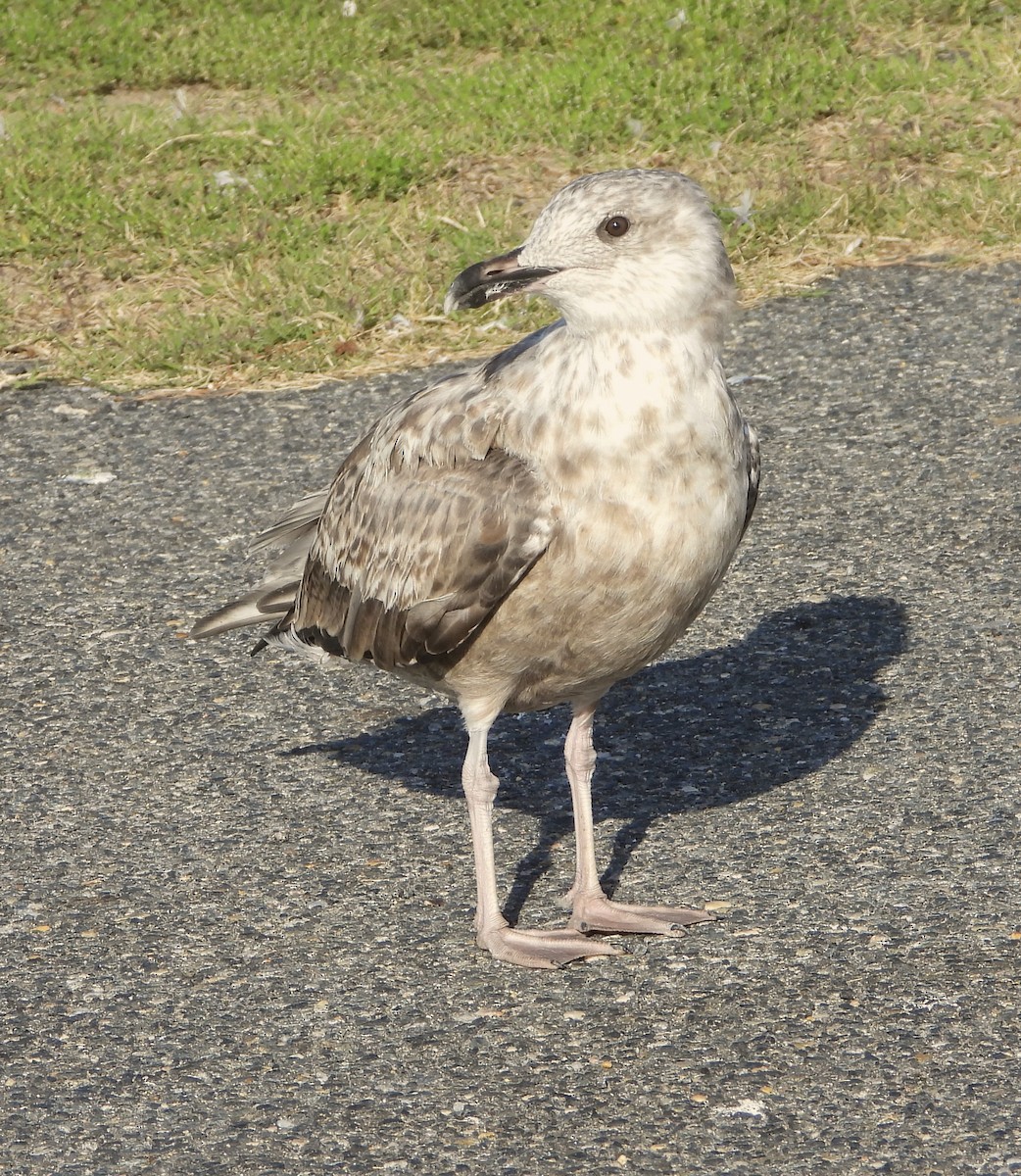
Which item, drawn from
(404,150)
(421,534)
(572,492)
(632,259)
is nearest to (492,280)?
(632,259)

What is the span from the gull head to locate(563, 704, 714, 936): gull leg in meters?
1.41

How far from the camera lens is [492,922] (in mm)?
5188

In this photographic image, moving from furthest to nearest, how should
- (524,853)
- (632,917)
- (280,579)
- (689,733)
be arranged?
1. (689,733)
2. (280,579)
3. (524,853)
4. (632,917)

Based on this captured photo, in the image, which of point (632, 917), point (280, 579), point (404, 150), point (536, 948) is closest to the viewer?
point (536, 948)

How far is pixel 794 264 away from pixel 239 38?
17.9 feet

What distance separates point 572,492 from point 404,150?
7.64 metres

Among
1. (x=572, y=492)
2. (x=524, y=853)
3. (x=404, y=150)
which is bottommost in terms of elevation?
(x=524, y=853)

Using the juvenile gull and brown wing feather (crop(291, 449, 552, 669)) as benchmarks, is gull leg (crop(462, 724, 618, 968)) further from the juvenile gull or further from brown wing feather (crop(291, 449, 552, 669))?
brown wing feather (crop(291, 449, 552, 669))

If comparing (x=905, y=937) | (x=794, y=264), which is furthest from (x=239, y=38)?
(x=905, y=937)

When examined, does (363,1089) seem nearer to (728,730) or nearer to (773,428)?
(728,730)

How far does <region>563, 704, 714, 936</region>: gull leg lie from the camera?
5250 mm

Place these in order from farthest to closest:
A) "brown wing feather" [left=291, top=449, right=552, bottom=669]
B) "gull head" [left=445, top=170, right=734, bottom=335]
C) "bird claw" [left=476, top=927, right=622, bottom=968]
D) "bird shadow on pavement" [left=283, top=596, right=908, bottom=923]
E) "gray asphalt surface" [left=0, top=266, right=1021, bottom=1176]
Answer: "bird shadow on pavement" [left=283, top=596, right=908, bottom=923], "bird claw" [left=476, top=927, right=622, bottom=968], "brown wing feather" [left=291, top=449, right=552, bottom=669], "gull head" [left=445, top=170, right=734, bottom=335], "gray asphalt surface" [left=0, top=266, right=1021, bottom=1176]

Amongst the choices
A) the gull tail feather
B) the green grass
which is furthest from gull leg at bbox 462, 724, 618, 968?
the green grass

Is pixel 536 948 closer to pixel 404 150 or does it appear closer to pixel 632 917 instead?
pixel 632 917
